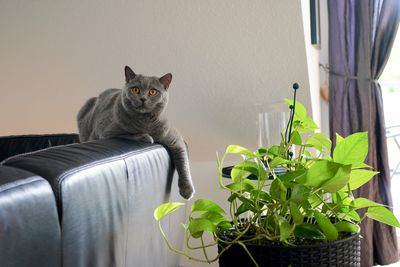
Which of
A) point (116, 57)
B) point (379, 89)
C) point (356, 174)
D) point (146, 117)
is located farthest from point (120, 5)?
point (356, 174)

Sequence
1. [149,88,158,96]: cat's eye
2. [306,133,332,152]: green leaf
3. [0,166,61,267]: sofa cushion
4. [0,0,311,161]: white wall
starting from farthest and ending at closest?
[0,0,311,161]: white wall < [149,88,158,96]: cat's eye < [306,133,332,152]: green leaf < [0,166,61,267]: sofa cushion

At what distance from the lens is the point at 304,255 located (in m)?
0.92

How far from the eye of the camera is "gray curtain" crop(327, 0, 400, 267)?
225cm

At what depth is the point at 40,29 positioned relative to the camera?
8.72 ft

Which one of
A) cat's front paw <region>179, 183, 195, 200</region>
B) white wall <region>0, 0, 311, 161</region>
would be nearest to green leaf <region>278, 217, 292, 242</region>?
cat's front paw <region>179, 183, 195, 200</region>

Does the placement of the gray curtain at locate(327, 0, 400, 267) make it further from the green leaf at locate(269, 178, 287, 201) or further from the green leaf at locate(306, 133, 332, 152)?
the green leaf at locate(269, 178, 287, 201)

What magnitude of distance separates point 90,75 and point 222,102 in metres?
0.80

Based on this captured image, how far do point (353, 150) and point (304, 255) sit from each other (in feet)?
0.83

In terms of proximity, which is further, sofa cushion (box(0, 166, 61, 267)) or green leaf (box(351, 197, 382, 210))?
green leaf (box(351, 197, 382, 210))

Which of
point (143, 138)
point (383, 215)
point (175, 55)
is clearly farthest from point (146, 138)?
point (175, 55)

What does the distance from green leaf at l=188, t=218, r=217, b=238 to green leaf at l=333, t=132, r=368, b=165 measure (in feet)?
1.01

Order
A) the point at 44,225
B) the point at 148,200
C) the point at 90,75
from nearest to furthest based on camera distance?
the point at 44,225, the point at 148,200, the point at 90,75

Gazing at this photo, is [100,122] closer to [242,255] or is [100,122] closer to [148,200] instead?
[148,200]

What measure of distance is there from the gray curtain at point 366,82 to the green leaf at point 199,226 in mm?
1558
